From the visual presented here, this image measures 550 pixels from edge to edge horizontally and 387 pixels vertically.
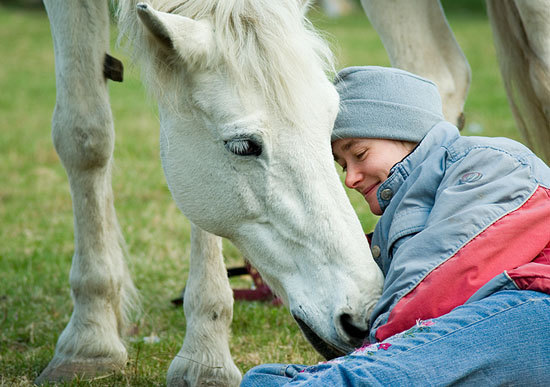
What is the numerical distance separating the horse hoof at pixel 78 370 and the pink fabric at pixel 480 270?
1.43 m

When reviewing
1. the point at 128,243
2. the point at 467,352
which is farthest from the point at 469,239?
the point at 128,243

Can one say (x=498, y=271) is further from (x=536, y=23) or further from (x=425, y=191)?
(x=536, y=23)

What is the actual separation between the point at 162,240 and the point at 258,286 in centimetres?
122

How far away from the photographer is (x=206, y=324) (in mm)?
3059

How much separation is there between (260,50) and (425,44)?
1.49 meters

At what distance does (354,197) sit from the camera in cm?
549

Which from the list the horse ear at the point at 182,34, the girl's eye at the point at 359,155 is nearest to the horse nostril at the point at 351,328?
the girl's eye at the point at 359,155

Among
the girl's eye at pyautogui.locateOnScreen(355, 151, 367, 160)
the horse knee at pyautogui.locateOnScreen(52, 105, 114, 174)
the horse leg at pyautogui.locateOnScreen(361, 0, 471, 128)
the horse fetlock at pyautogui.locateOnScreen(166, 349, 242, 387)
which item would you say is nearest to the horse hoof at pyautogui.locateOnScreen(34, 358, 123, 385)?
the horse fetlock at pyautogui.locateOnScreen(166, 349, 242, 387)

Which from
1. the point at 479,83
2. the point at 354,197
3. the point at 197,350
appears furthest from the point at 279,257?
the point at 479,83

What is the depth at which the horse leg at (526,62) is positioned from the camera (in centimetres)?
302

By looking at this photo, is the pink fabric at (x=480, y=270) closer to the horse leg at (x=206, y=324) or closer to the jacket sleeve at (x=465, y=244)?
the jacket sleeve at (x=465, y=244)

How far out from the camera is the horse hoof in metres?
2.98

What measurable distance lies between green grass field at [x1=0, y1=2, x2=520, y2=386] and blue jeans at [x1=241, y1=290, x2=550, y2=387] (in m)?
1.11

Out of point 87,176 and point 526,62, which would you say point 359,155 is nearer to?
point 526,62
